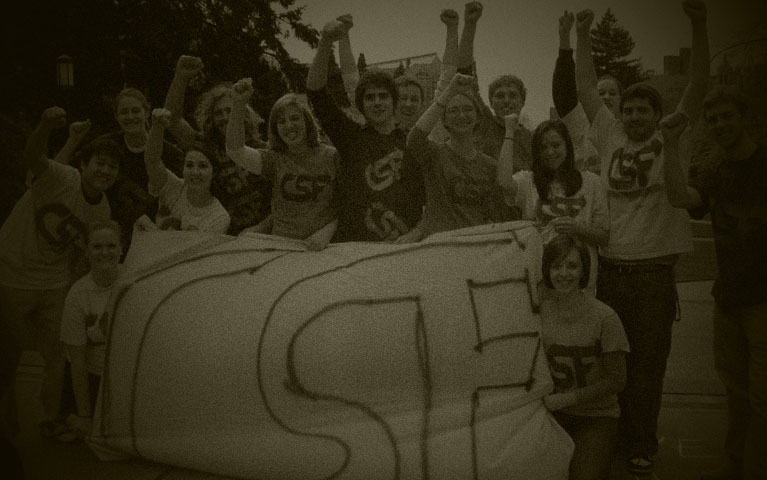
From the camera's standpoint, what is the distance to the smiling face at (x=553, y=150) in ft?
10.9

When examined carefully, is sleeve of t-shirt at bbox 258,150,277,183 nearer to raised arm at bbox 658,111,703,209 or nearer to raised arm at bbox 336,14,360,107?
raised arm at bbox 336,14,360,107

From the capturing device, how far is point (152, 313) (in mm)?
3016

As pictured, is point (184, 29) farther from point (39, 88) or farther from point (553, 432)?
point (553, 432)

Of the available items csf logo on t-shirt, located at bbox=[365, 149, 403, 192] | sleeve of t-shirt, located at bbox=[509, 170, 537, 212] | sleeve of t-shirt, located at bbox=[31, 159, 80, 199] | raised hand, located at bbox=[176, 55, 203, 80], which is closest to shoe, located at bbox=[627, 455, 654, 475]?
sleeve of t-shirt, located at bbox=[509, 170, 537, 212]

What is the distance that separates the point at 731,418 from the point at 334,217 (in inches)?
76.7

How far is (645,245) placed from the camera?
3.23 m

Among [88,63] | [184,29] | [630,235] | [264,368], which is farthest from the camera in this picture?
[184,29]

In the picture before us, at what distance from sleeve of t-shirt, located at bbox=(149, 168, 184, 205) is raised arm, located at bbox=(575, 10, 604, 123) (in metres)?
2.04

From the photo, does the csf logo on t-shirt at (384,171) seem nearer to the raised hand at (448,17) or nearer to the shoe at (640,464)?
the raised hand at (448,17)

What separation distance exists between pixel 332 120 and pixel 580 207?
1238 mm

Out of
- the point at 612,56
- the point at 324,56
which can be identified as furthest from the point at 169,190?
the point at 612,56

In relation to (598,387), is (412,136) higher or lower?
higher

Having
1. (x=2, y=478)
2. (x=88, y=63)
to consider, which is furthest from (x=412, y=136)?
(x=88, y=63)

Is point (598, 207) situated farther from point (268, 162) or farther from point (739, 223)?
point (268, 162)
